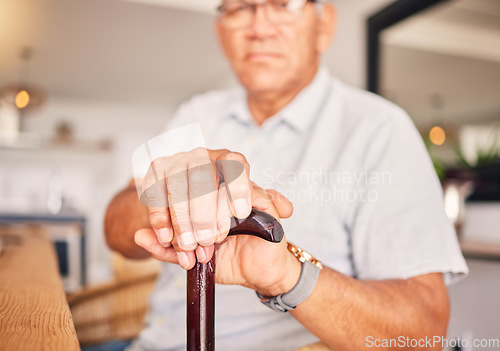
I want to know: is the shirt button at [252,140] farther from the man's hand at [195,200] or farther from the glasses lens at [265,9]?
the man's hand at [195,200]

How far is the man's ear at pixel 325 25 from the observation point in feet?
2.90

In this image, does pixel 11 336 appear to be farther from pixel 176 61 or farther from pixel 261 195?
pixel 176 61

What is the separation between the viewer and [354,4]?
8.33ft

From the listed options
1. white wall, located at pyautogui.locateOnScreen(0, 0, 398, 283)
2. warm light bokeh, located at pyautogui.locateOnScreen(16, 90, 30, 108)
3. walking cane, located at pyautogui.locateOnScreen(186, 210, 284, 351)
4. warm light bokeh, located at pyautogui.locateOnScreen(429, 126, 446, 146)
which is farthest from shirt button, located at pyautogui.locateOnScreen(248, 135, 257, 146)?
white wall, located at pyautogui.locateOnScreen(0, 0, 398, 283)

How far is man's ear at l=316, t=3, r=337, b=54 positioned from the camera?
88cm

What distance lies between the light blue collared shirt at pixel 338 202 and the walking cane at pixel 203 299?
7.9 inches

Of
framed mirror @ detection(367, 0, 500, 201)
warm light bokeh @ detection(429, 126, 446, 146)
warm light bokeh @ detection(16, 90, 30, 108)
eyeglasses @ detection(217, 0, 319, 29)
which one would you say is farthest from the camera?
warm light bokeh @ detection(16, 90, 30, 108)

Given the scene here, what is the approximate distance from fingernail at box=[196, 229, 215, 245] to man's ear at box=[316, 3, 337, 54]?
66 centimetres

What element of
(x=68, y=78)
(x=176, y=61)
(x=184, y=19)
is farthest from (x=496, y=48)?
(x=68, y=78)

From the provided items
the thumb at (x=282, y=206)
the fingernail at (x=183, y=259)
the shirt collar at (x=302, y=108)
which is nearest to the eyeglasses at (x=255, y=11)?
the shirt collar at (x=302, y=108)

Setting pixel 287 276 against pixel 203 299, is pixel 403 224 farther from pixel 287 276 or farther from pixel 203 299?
pixel 203 299

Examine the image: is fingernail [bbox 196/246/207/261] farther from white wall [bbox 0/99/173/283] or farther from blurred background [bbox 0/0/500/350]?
white wall [bbox 0/99/173/283]

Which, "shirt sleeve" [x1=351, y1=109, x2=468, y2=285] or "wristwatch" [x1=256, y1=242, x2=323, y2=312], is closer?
"wristwatch" [x1=256, y1=242, x2=323, y2=312]

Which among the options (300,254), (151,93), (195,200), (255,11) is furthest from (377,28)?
(151,93)
